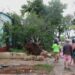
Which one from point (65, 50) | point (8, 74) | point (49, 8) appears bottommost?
point (8, 74)

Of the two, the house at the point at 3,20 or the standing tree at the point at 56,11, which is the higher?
the standing tree at the point at 56,11

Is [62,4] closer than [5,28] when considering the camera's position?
No

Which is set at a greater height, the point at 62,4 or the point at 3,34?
the point at 62,4

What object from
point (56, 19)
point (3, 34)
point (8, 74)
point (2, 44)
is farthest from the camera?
point (56, 19)

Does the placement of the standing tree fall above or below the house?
above

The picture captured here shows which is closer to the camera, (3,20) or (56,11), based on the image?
(3,20)

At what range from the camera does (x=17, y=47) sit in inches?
1109

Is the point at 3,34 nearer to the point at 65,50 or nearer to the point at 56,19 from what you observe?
the point at 65,50

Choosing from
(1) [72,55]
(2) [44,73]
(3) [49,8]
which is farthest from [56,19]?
(2) [44,73]

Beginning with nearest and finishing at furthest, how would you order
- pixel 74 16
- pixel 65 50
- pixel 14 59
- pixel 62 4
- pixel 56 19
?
pixel 65 50 → pixel 14 59 → pixel 56 19 → pixel 62 4 → pixel 74 16

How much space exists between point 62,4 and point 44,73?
27.2 metres

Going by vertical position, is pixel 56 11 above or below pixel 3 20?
above

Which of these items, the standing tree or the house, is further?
the standing tree

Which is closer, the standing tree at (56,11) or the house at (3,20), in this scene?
the house at (3,20)
